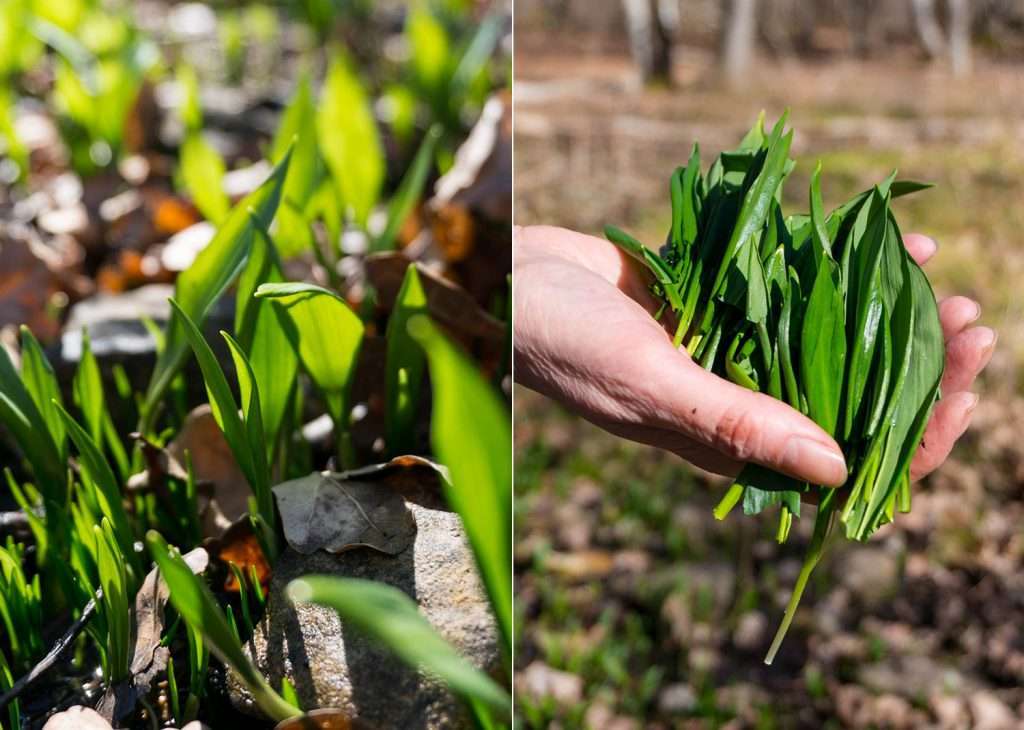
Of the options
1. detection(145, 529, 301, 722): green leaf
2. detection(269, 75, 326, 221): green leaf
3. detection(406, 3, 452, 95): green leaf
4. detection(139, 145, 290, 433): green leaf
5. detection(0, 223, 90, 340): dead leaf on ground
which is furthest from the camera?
detection(406, 3, 452, 95): green leaf

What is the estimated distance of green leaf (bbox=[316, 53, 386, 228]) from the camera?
1.94 m

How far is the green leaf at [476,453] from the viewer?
→ 603mm

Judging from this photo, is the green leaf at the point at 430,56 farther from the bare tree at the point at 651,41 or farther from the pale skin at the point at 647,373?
A: the bare tree at the point at 651,41

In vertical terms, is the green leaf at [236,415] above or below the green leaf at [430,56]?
below

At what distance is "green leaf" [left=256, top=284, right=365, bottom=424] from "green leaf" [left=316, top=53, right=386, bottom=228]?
78 cm

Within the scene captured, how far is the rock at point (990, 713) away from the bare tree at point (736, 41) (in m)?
5.39

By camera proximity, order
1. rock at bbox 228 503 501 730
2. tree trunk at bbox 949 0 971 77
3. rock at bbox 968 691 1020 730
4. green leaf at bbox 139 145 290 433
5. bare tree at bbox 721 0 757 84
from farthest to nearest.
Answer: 1. tree trunk at bbox 949 0 971 77
2. bare tree at bbox 721 0 757 84
3. rock at bbox 968 691 1020 730
4. green leaf at bbox 139 145 290 433
5. rock at bbox 228 503 501 730

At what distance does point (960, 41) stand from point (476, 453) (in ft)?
24.5

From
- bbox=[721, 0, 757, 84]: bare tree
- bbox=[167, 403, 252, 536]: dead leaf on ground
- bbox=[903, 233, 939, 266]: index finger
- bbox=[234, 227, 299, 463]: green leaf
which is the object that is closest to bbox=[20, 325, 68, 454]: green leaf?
bbox=[167, 403, 252, 536]: dead leaf on ground

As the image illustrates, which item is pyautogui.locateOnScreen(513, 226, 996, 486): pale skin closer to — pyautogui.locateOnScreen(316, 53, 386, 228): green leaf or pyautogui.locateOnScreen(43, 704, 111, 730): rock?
pyautogui.locateOnScreen(43, 704, 111, 730): rock

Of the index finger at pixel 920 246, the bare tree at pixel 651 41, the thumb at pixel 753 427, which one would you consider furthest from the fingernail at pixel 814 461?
the bare tree at pixel 651 41

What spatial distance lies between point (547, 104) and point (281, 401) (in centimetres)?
525

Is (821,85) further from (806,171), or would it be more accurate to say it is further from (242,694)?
(242,694)

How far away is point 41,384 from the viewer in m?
1.15
